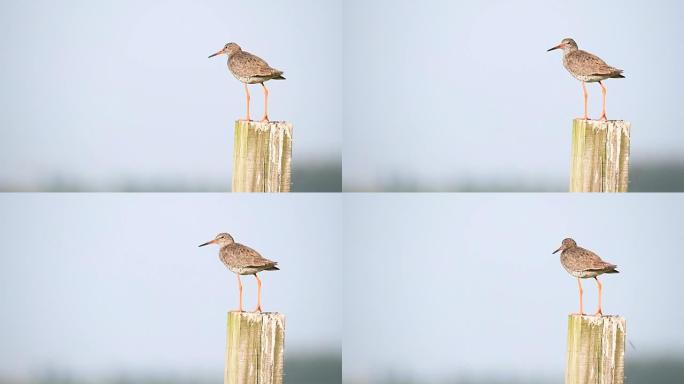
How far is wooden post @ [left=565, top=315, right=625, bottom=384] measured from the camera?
9.07 feet

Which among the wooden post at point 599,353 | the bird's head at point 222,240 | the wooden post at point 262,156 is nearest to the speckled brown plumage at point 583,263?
the wooden post at point 599,353

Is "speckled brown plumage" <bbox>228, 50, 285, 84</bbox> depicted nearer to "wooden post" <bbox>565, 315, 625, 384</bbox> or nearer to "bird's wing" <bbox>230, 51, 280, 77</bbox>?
"bird's wing" <bbox>230, 51, 280, 77</bbox>

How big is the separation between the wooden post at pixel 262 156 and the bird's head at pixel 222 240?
140 mm

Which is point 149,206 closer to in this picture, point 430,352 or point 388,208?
point 388,208

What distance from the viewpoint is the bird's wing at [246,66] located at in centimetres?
283

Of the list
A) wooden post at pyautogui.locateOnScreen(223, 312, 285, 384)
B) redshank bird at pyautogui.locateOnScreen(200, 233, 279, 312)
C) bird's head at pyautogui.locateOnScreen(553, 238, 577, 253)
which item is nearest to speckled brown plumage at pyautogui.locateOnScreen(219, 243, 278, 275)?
redshank bird at pyautogui.locateOnScreen(200, 233, 279, 312)

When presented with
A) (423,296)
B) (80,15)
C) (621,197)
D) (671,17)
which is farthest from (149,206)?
(671,17)

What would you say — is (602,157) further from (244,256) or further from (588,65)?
(244,256)

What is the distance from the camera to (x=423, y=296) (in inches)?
114

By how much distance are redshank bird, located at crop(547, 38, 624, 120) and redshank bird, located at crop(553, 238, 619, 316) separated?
0.38 metres

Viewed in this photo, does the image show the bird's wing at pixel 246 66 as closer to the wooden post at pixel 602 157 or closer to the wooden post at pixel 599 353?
the wooden post at pixel 602 157

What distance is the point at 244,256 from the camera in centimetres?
281

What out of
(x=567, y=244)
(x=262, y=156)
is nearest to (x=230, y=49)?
(x=262, y=156)

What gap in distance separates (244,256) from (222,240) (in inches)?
3.1
